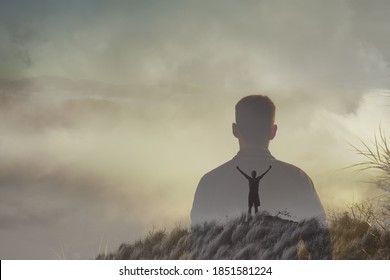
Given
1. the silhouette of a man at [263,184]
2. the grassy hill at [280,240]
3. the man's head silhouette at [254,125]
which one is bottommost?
the grassy hill at [280,240]

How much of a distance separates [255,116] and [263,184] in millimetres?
667

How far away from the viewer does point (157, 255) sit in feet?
16.9

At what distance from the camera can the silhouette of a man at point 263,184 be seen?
4398 millimetres

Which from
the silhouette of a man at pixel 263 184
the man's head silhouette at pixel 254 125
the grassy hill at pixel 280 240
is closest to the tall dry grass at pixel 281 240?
the grassy hill at pixel 280 240

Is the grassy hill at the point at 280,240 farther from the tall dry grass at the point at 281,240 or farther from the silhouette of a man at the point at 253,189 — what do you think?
the silhouette of a man at the point at 253,189

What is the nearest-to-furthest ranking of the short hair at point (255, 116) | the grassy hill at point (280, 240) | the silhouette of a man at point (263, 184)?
the silhouette of a man at point (263, 184) → the short hair at point (255, 116) → the grassy hill at point (280, 240)

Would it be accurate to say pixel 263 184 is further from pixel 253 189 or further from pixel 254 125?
pixel 254 125

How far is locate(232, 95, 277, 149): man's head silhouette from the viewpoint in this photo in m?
4.57

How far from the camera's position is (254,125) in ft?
15.0

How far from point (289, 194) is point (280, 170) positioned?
242mm

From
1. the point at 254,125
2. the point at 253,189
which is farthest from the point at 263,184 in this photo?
the point at 254,125
